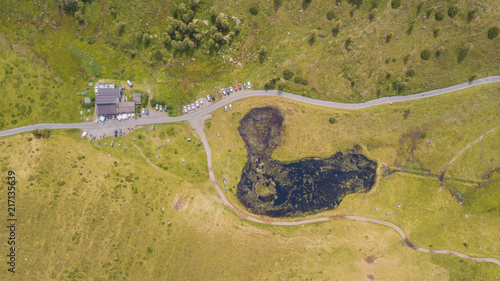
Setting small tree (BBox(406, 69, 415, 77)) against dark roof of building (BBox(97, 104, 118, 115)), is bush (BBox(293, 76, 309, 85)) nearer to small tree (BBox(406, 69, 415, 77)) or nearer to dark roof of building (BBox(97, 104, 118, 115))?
small tree (BBox(406, 69, 415, 77))

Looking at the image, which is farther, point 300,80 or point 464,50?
point 300,80

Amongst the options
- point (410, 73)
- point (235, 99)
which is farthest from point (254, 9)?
point (410, 73)

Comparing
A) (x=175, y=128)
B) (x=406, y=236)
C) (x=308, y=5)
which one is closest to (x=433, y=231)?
(x=406, y=236)

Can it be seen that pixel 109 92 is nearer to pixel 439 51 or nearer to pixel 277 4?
pixel 277 4

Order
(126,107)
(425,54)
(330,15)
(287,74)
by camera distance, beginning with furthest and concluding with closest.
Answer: (287,74), (330,15), (126,107), (425,54)

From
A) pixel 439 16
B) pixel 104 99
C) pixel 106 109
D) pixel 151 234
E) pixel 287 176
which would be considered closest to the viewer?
pixel 151 234

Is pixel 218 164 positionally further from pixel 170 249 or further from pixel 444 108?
pixel 444 108

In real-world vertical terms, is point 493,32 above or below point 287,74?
above

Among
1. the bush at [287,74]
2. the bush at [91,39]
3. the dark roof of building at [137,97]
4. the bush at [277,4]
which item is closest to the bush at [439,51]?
the bush at [287,74]
